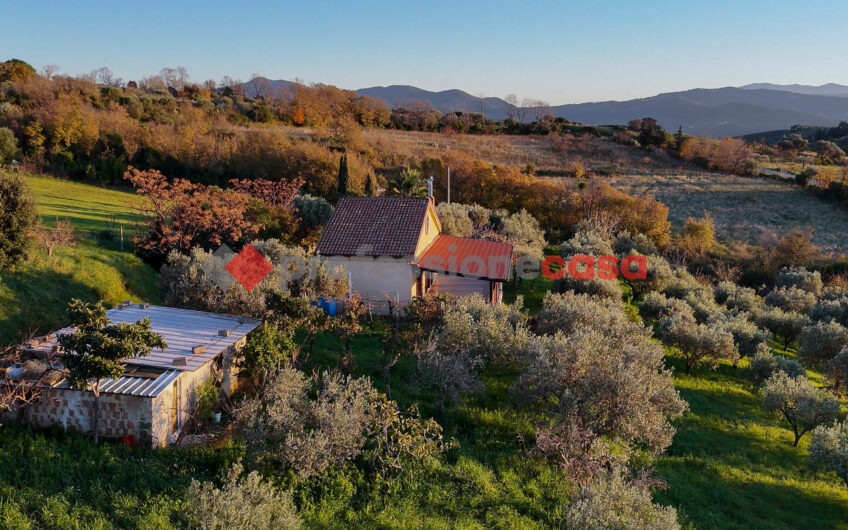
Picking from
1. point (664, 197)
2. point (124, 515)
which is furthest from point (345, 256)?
point (664, 197)

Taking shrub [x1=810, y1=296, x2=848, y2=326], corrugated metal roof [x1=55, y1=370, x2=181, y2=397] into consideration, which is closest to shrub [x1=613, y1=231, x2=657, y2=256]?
shrub [x1=810, y1=296, x2=848, y2=326]

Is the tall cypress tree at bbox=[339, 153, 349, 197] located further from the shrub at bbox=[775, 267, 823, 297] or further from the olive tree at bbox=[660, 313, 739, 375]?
the shrub at bbox=[775, 267, 823, 297]

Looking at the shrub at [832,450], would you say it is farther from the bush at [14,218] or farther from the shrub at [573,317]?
the bush at [14,218]

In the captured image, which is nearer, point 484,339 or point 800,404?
point 484,339

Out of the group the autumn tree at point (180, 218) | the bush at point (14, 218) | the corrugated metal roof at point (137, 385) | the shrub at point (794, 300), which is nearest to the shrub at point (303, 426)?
the corrugated metal roof at point (137, 385)

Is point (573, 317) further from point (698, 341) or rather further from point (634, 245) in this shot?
point (634, 245)

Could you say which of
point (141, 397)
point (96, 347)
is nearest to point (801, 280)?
point (141, 397)
